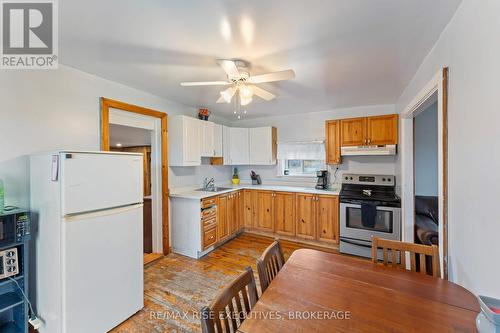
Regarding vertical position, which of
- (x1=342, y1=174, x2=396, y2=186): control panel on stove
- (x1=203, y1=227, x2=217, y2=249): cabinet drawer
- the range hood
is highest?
the range hood

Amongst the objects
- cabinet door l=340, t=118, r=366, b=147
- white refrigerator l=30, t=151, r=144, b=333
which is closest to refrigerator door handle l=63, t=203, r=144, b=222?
white refrigerator l=30, t=151, r=144, b=333

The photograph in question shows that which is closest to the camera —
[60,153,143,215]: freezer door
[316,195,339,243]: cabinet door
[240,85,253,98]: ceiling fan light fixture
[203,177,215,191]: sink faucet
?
[60,153,143,215]: freezer door

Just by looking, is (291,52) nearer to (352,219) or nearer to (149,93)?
(149,93)

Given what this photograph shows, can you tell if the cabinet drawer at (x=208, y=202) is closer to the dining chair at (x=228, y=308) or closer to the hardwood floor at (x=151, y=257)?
the hardwood floor at (x=151, y=257)

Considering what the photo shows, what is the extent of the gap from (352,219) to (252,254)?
1.64 m

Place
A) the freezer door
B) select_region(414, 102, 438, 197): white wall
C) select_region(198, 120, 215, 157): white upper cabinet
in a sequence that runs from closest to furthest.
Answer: the freezer door → select_region(414, 102, 438, 197): white wall → select_region(198, 120, 215, 157): white upper cabinet

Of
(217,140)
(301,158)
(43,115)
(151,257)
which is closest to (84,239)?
(43,115)

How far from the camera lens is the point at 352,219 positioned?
323cm

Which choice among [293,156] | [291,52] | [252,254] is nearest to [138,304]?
[252,254]

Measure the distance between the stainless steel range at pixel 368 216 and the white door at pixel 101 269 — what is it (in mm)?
→ 2822

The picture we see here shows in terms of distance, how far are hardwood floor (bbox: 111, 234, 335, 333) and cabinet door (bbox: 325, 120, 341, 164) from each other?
5.32ft

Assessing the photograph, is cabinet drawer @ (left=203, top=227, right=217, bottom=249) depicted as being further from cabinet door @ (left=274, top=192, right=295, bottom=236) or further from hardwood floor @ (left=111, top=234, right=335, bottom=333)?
cabinet door @ (left=274, top=192, right=295, bottom=236)

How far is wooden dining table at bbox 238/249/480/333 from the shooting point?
2.95 ft

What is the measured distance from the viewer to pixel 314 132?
4.15 meters
